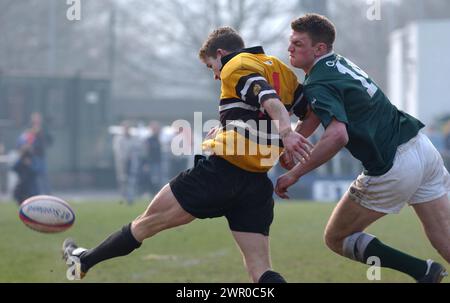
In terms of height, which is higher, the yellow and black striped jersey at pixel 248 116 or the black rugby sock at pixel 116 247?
the yellow and black striped jersey at pixel 248 116

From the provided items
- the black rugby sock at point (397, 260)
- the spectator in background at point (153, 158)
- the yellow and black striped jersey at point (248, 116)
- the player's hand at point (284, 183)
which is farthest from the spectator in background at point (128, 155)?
the player's hand at point (284, 183)

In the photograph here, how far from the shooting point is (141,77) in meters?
50.1

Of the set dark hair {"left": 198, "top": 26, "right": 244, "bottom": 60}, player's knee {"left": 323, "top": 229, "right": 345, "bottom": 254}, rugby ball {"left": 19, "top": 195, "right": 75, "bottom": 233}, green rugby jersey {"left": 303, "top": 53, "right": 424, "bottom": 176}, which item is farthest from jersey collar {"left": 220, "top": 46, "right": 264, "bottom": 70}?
rugby ball {"left": 19, "top": 195, "right": 75, "bottom": 233}

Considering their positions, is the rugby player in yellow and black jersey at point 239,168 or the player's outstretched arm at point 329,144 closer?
the player's outstretched arm at point 329,144

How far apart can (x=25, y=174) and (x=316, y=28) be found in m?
12.9

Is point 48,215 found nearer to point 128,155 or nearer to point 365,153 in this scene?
point 365,153

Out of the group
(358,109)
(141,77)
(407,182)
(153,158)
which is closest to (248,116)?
(358,109)

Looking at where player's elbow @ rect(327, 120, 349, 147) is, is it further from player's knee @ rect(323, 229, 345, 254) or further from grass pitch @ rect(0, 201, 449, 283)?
grass pitch @ rect(0, 201, 449, 283)

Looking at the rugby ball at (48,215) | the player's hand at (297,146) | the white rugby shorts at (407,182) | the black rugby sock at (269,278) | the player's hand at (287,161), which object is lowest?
the black rugby sock at (269,278)

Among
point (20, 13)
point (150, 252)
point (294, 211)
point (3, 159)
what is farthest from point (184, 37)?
point (150, 252)

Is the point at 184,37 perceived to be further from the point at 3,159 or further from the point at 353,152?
the point at 353,152

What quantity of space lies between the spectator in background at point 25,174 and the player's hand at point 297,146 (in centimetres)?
1310

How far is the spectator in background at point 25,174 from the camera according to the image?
61.0ft

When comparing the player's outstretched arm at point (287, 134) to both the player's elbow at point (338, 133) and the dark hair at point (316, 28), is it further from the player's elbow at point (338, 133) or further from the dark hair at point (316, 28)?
the dark hair at point (316, 28)
